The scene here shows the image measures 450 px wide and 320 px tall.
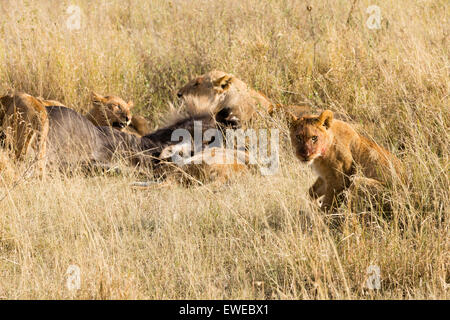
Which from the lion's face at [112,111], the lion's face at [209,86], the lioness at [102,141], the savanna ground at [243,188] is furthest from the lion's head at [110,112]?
the lion's face at [209,86]

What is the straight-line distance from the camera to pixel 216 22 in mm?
9383

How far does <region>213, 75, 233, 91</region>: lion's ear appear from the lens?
295 inches

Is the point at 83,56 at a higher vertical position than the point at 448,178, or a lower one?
higher

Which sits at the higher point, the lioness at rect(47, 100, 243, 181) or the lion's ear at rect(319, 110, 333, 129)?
the lioness at rect(47, 100, 243, 181)

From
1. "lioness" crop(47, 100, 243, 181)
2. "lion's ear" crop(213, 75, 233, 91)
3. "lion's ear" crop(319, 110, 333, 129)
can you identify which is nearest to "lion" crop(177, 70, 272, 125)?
"lion's ear" crop(213, 75, 233, 91)

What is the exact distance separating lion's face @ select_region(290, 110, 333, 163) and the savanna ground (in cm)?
34

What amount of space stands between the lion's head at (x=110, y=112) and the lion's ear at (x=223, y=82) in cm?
110

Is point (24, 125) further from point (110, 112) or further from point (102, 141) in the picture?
point (110, 112)

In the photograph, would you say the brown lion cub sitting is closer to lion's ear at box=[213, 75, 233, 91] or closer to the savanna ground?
the savanna ground

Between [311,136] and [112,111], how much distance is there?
377 cm

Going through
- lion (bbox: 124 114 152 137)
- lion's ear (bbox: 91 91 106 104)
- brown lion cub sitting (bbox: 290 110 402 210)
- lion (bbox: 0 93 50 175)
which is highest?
lion's ear (bbox: 91 91 106 104)
